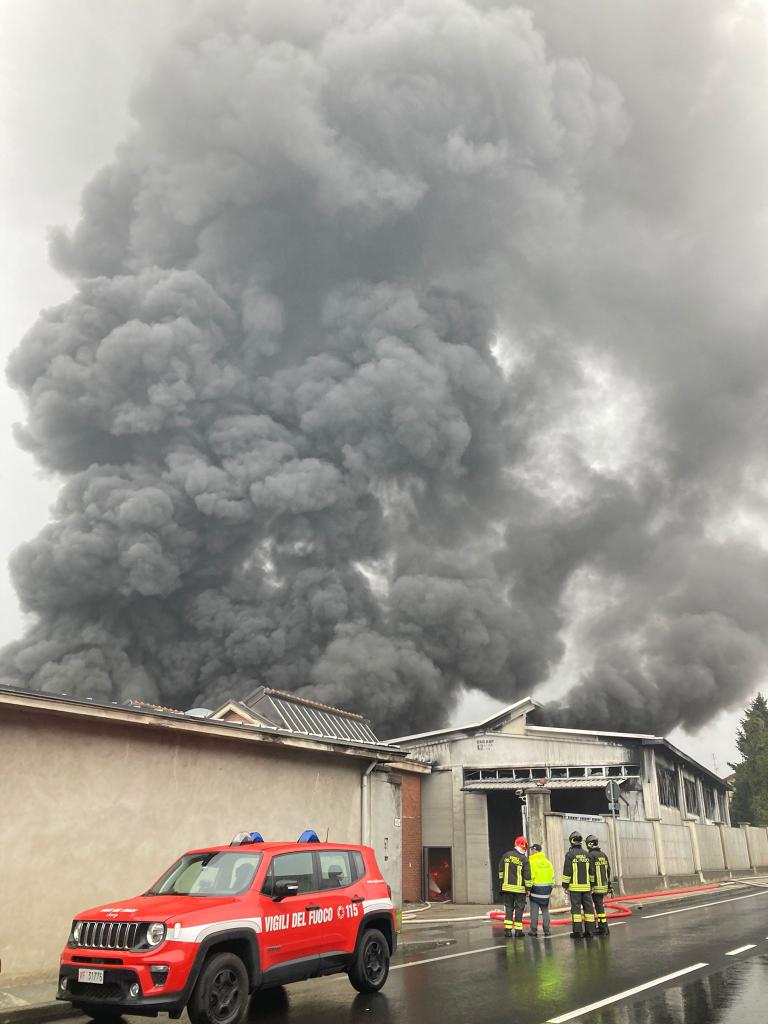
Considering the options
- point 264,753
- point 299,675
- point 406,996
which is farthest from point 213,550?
point 406,996

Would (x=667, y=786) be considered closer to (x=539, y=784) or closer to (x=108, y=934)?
(x=539, y=784)

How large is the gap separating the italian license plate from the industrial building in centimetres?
2021

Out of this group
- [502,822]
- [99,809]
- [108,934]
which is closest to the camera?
[108,934]

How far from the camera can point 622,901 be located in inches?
749

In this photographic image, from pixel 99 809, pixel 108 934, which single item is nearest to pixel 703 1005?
pixel 108 934

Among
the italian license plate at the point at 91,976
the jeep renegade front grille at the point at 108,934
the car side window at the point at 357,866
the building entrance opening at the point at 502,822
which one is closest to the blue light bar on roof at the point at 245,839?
the car side window at the point at 357,866

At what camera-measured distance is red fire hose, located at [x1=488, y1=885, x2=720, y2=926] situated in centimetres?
1535

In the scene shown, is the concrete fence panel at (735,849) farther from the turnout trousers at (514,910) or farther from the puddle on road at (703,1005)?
the puddle on road at (703,1005)

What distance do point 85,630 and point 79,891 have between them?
3282cm

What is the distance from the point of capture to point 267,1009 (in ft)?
23.0

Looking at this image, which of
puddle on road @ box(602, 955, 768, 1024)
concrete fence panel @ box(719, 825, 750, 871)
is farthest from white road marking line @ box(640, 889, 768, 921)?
concrete fence panel @ box(719, 825, 750, 871)

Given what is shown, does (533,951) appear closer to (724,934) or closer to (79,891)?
(724,934)

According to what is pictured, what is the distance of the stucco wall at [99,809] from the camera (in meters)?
8.64

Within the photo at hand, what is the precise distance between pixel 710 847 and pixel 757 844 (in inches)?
334
